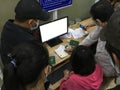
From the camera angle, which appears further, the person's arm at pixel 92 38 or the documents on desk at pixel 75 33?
the documents on desk at pixel 75 33

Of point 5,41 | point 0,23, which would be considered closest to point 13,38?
point 5,41

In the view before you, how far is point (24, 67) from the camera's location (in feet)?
4.09

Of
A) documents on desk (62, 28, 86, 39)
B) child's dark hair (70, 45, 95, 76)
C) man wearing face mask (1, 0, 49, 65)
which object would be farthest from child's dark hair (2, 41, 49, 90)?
documents on desk (62, 28, 86, 39)

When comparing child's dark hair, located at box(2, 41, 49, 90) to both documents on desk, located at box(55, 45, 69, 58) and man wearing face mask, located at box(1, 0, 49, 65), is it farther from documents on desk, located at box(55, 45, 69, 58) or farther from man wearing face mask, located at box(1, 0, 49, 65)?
documents on desk, located at box(55, 45, 69, 58)

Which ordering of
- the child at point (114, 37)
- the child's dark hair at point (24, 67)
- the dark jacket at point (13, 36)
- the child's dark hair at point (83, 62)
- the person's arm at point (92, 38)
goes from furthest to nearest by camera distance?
the person's arm at point (92, 38), the child's dark hair at point (83, 62), the dark jacket at point (13, 36), the child's dark hair at point (24, 67), the child at point (114, 37)

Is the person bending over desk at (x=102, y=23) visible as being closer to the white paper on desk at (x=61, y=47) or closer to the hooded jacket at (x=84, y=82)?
the hooded jacket at (x=84, y=82)

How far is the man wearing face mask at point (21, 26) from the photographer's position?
5.99 ft

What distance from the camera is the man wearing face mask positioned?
1.83 m

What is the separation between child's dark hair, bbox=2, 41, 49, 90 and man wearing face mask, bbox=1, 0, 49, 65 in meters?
0.51

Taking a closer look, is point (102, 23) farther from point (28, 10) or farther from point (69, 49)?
point (28, 10)

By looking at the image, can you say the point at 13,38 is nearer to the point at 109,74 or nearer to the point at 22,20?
the point at 22,20

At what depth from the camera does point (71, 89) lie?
2090mm

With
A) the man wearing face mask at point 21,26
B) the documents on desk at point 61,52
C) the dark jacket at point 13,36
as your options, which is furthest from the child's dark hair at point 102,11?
the dark jacket at point 13,36

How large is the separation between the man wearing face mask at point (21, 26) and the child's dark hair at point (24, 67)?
0.51m
